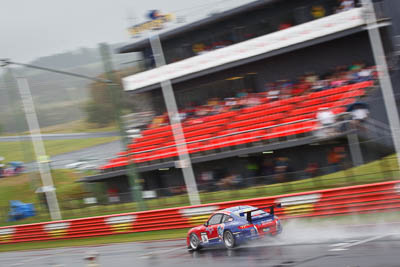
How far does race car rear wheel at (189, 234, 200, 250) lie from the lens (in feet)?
51.4

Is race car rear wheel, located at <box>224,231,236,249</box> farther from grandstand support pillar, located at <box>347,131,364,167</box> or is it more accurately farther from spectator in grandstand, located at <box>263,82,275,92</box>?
spectator in grandstand, located at <box>263,82,275,92</box>

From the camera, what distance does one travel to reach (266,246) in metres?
14.0

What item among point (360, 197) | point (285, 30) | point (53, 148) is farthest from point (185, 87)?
point (53, 148)

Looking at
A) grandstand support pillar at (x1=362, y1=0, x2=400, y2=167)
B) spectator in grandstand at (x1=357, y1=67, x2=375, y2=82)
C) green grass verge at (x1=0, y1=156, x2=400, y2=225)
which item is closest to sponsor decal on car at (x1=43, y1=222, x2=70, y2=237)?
green grass verge at (x1=0, y1=156, x2=400, y2=225)

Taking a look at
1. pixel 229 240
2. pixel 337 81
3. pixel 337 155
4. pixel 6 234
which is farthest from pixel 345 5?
pixel 6 234

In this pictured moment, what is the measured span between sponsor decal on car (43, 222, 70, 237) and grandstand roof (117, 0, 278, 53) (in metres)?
14.0

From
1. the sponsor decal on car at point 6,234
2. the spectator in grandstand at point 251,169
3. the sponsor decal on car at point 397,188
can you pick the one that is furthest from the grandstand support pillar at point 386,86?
the sponsor decal on car at point 6,234

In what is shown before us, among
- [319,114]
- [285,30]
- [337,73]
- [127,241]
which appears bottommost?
[127,241]

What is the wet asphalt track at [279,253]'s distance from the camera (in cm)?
1055

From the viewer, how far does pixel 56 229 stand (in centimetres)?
2611

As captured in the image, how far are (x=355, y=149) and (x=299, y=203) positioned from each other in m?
4.00

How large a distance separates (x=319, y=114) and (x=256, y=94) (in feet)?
22.1

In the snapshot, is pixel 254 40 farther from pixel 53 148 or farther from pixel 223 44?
pixel 53 148

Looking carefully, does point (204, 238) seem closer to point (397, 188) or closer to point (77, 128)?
point (397, 188)
